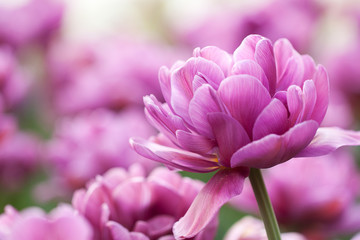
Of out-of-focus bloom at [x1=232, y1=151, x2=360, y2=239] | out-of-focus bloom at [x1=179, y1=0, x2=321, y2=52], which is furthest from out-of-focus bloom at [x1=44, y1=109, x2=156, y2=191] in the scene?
out-of-focus bloom at [x1=179, y1=0, x2=321, y2=52]

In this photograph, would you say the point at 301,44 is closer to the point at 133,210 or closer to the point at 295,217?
the point at 295,217

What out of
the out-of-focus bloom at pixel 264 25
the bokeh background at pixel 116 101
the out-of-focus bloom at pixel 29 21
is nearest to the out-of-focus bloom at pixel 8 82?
the bokeh background at pixel 116 101

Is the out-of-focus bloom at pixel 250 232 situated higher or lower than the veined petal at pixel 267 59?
lower

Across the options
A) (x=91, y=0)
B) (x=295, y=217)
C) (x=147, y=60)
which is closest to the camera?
(x=295, y=217)

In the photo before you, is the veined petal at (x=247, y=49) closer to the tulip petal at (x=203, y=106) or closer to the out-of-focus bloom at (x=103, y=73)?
the tulip petal at (x=203, y=106)

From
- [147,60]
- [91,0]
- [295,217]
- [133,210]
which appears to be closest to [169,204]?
[133,210]

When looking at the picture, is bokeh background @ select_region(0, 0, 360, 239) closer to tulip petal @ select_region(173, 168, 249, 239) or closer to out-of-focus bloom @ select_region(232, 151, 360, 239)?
out-of-focus bloom @ select_region(232, 151, 360, 239)

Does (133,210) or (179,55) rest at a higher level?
(179,55)

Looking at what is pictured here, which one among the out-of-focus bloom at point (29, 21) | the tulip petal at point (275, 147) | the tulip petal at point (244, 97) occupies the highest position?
the out-of-focus bloom at point (29, 21)

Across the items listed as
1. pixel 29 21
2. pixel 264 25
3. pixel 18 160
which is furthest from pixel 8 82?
pixel 264 25
